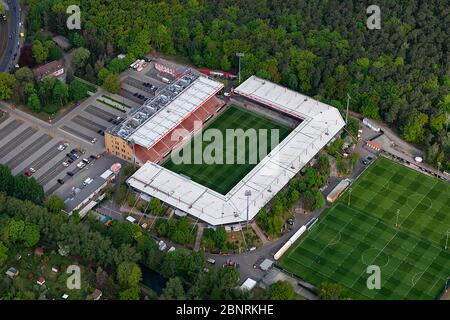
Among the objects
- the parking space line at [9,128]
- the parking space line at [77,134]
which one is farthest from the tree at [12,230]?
the parking space line at [9,128]

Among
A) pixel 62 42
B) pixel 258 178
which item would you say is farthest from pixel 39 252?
pixel 62 42

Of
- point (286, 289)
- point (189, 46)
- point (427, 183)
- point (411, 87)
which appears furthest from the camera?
point (189, 46)

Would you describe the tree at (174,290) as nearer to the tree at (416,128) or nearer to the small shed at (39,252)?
the small shed at (39,252)

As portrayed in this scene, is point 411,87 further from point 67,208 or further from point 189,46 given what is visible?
point 67,208

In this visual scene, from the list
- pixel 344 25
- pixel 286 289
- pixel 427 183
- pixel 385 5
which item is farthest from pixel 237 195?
pixel 385 5

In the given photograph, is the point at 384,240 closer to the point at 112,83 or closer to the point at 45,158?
the point at 45,158

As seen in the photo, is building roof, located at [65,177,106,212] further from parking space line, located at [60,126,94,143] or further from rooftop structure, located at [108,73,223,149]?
parking space line, located at [60,126,94,143]
